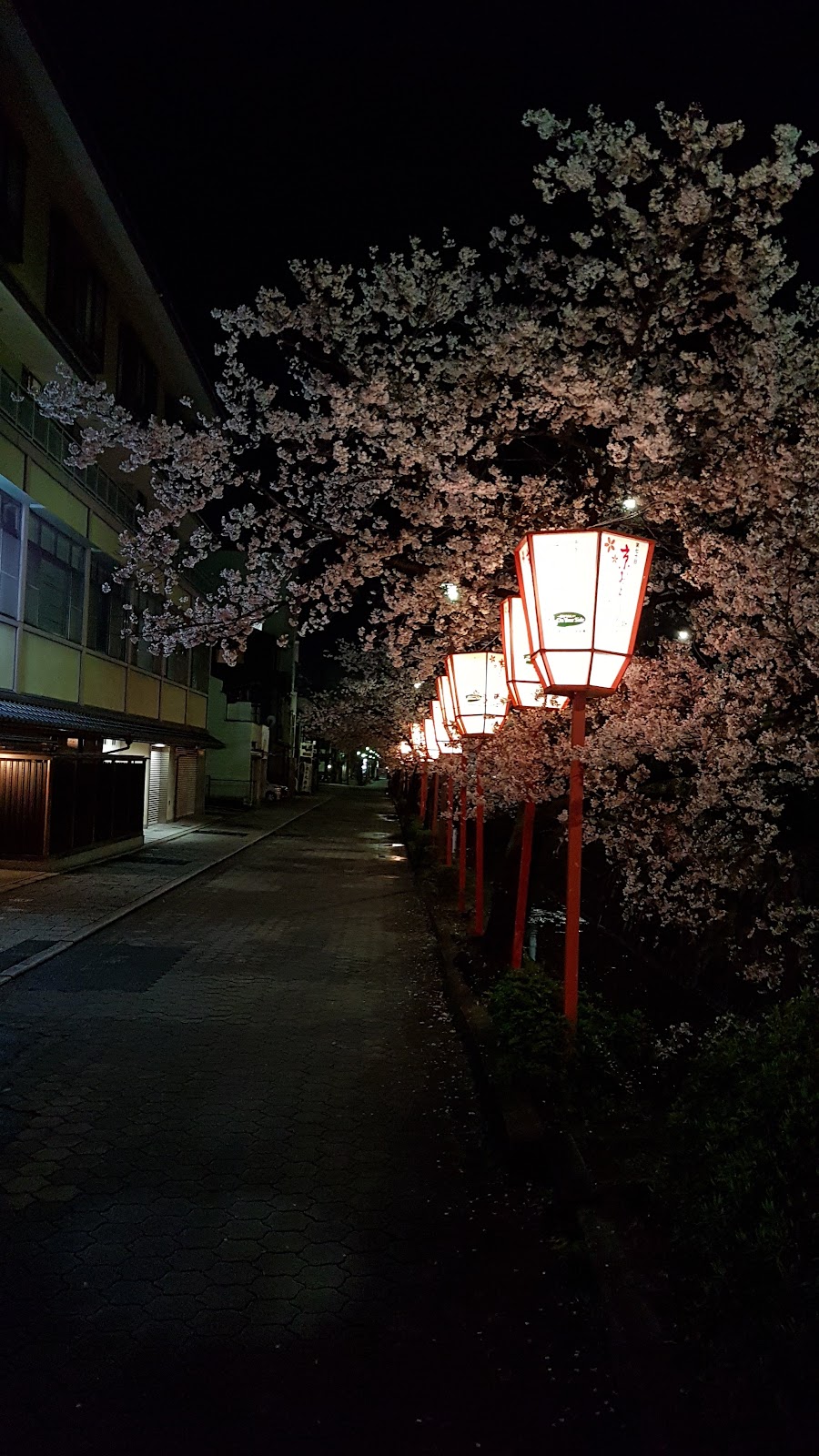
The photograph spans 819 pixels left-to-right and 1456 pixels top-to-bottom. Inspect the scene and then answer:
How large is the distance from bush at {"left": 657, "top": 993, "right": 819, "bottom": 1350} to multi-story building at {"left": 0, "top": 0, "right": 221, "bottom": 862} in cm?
1178

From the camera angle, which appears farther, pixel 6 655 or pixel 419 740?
pixel 419 740

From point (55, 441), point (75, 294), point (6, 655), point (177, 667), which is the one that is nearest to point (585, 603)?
point (6, 655)

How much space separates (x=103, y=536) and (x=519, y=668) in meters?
17.3

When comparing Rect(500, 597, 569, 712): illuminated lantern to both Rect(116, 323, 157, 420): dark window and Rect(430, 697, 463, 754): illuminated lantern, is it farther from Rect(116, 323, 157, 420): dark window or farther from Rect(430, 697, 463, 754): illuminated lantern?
Rect(116, 323, 157, 420): dark window

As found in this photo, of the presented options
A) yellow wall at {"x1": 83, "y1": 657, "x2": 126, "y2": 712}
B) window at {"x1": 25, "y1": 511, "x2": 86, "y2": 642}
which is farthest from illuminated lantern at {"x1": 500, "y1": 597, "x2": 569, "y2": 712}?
yellow wall at {"x1": 83, "y1": 657, "x2": 126, "y2": 712}

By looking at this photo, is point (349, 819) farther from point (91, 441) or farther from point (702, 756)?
point (702, 756)

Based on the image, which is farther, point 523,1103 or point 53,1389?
point 523,1103

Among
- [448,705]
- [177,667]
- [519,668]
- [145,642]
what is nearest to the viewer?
[519,668]

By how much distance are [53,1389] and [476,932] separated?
36.7 feet

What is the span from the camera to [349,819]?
5234cm

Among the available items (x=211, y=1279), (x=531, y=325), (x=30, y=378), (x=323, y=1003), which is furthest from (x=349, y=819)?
(x=211, y=1279)

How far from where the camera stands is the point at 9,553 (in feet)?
60.8

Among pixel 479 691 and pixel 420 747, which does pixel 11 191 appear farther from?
pixel 420 747

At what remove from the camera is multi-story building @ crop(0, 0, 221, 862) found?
58.0 ft
